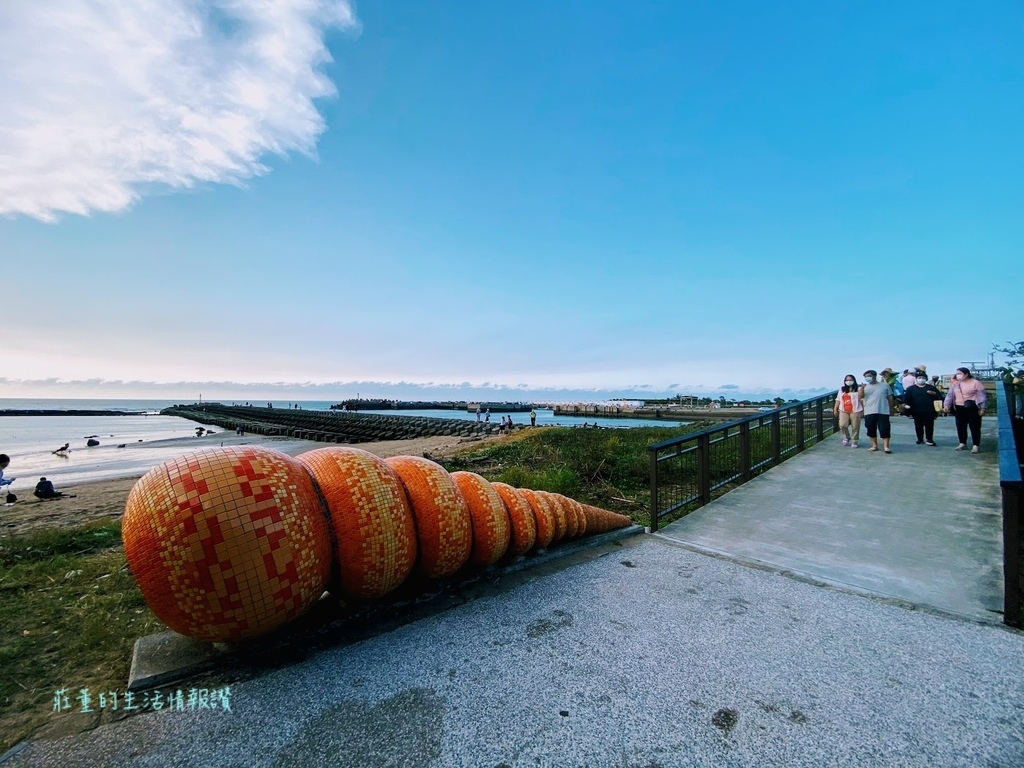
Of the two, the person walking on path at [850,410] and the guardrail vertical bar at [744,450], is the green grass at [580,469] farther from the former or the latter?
the person walking on path at [850,410]

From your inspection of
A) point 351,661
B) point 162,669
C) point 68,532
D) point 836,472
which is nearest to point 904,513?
point 836,472

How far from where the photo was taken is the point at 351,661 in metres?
2.62

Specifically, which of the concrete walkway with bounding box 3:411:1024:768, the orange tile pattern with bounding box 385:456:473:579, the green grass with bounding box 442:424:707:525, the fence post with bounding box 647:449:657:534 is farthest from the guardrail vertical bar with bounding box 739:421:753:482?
the orange tile pattern with bounding box 385:456:473:579

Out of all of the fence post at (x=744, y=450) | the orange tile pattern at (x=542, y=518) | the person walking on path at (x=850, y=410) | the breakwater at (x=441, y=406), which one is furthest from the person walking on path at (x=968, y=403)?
the breakwater at (x=441, y=406)

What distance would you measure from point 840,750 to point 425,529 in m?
2.39

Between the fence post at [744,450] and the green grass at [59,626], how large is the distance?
298 inches

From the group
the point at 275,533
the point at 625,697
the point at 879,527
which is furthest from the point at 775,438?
the point at 275,533

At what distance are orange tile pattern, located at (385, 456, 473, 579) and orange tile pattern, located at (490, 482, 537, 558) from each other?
51 centimetres

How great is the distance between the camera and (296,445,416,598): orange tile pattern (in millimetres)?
2729

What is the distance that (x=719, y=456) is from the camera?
855cm

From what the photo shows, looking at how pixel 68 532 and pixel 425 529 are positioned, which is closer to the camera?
pixel 425 529

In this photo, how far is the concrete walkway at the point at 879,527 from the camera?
3.84 metres

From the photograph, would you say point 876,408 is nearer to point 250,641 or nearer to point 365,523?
point 365,523

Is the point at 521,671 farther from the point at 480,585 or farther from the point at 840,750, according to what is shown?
the point at 840,750
